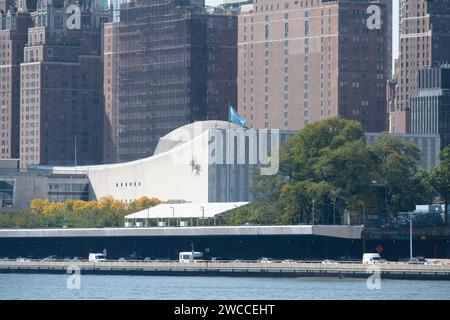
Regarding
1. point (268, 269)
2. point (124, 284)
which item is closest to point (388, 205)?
point (268, 269)

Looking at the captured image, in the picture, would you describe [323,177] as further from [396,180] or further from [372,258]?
[372,258]

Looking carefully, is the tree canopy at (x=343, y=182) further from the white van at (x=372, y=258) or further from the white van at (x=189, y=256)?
the white van at (x=372, y=258)

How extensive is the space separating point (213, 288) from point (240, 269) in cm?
2959

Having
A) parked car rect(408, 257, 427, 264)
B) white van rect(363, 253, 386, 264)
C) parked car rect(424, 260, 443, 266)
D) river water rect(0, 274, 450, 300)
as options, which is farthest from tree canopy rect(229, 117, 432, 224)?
river water rect(0, 274, 450, 300)

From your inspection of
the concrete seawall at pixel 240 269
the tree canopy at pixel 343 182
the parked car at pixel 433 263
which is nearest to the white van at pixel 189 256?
the concrete seawall at pixel 240 269

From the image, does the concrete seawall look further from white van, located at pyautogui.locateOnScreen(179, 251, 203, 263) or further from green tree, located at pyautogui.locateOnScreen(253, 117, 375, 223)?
green tree, located at pyautogui.locateOnScreen(253, 117, 375, 223)

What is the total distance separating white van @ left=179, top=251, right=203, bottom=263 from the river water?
45.3 ft

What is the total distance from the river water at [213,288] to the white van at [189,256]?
13806 millimetres

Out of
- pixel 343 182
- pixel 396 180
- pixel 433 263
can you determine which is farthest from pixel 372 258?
pixel 396 180

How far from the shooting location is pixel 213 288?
5605 inches

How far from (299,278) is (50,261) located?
36.1 metres
